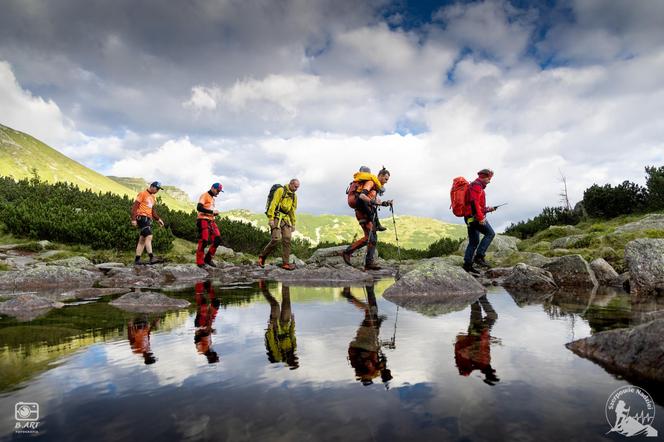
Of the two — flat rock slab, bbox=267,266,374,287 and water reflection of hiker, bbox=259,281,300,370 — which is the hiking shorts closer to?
flat rock slab, bbox=267,266,374,287

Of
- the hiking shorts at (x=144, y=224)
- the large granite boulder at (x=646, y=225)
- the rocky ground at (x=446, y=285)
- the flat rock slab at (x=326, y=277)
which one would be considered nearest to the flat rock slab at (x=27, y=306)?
the rocky ground at (x=446, y=285)

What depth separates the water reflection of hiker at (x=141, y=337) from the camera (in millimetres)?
3342

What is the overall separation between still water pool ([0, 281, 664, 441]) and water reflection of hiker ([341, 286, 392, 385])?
0.02 meters

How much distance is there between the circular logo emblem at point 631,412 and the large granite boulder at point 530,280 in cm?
720

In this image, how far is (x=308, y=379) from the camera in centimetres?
270

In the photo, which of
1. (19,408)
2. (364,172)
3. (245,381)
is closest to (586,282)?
(364,172)

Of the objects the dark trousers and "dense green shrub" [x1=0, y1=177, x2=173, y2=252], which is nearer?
the dark trousers

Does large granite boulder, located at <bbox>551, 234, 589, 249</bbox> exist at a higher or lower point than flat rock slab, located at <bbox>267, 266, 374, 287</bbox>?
higher

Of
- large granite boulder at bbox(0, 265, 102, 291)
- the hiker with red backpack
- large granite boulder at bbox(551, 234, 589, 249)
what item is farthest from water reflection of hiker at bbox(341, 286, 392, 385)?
large granite boulder at bbox(551, 234, 589, 249)

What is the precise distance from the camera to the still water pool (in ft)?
6.39

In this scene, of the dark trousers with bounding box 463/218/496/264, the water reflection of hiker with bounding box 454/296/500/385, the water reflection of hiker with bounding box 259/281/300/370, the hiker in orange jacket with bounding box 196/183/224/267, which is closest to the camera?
the water reflection of hiker with bounding box 454/296/500/385

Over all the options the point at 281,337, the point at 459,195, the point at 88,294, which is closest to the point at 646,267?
the point at 459,195

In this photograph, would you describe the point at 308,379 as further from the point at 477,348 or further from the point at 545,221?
the point at 545,221

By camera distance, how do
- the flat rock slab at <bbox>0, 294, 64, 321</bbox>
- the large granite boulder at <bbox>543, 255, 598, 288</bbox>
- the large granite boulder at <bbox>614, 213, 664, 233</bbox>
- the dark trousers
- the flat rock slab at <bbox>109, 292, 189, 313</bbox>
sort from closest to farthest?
1. the flat rock slab at <bbox>0, 294, 64, 321</bbox>
2. the flat rock slab at <bbox>109, 292, 189, 313</bbox>
3. the large granite boulder at <bbox>543, 255, 598, 288</bbox>
4. the dark trousers
5. the large granite boulder at <bbox>614, 213, 664, 233</bbox>
